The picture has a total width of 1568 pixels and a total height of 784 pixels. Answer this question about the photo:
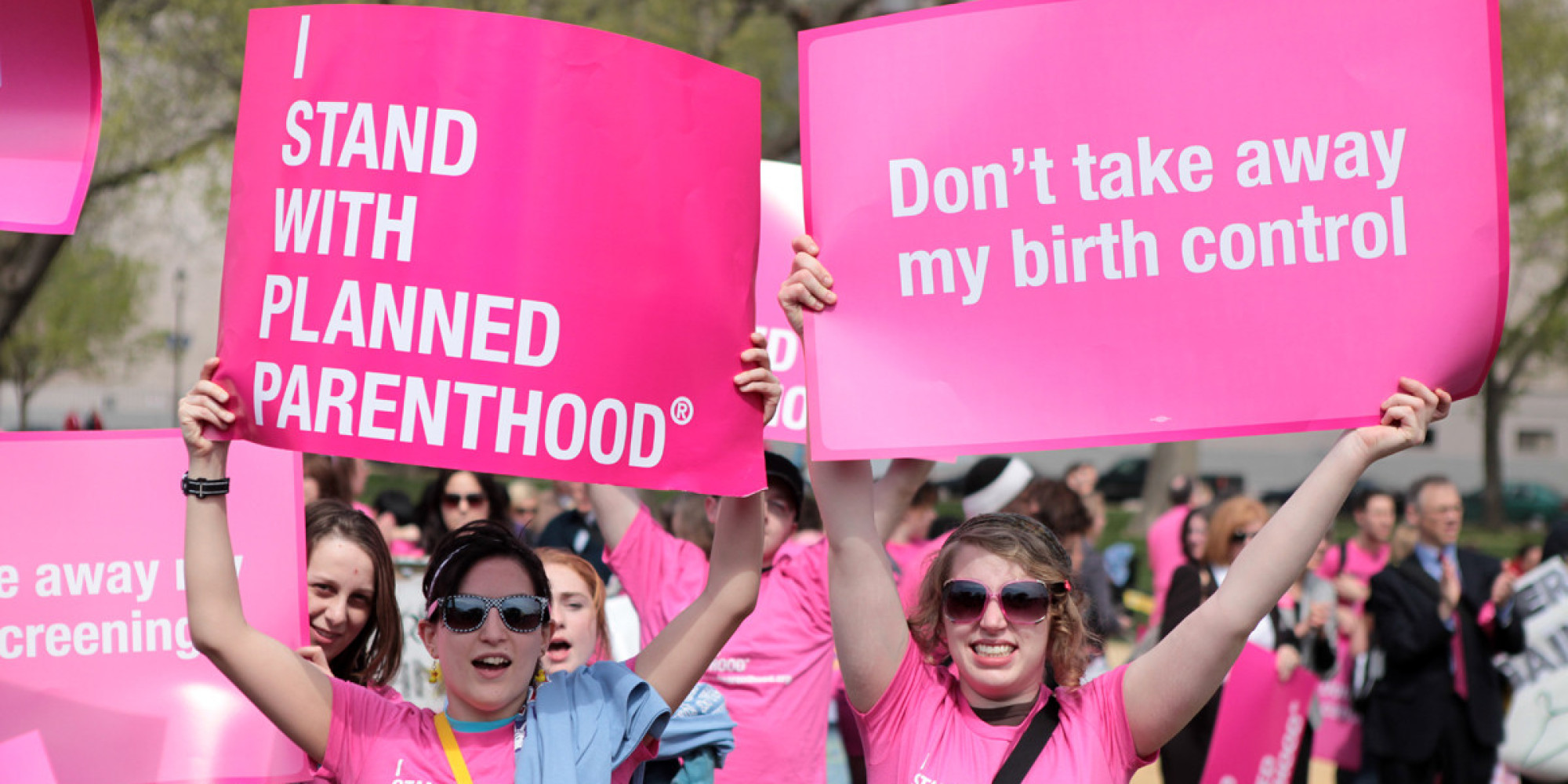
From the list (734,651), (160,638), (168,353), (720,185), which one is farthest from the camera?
(168,353)

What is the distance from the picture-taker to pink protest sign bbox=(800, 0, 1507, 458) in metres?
2.85

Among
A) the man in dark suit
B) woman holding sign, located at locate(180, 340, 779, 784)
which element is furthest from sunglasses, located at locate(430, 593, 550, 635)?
the man in dark suit

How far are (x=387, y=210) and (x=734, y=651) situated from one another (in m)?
2.66

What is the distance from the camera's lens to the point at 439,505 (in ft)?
24.3

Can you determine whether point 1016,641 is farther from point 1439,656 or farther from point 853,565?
point 1439,656

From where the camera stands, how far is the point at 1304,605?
24.4 ft

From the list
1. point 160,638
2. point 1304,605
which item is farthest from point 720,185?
point 1304,605

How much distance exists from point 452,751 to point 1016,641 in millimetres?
1048

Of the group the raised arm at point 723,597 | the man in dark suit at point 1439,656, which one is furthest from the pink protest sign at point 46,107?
the man in dark suit at point 1439,656

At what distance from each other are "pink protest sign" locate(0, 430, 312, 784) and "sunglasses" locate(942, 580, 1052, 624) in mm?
1424

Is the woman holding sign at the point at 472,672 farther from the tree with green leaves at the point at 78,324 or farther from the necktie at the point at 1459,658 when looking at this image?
the tree with green leaves at the point at 78,324

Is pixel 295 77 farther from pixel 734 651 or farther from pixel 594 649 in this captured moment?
pixel 734 651

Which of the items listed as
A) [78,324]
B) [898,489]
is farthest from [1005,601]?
[78,324]

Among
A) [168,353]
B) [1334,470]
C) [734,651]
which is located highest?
[168,353]
